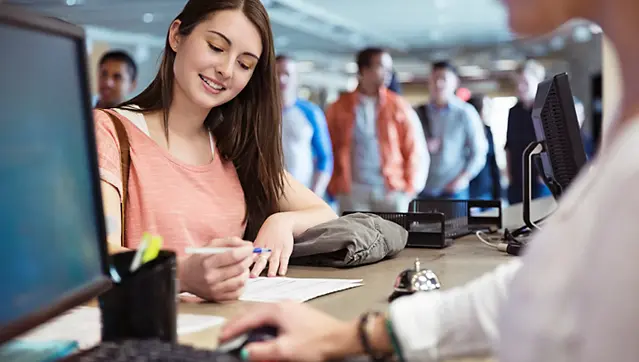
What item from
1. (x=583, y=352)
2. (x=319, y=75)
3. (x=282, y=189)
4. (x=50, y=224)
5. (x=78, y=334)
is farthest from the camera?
(x=319, y=75)

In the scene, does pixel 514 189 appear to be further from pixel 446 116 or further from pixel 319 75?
pixel 319 75

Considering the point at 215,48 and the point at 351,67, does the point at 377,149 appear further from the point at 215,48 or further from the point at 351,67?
the point at 351,67

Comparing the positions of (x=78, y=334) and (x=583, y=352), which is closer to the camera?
(x=583, y=352)

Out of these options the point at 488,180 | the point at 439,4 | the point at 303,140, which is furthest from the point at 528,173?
the point at 439,4

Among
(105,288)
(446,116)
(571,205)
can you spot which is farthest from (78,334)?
(446,116)

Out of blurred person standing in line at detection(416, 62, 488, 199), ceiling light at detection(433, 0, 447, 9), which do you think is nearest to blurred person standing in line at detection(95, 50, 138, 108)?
blurred person standing in line at detection(416, 62, 488, 199)

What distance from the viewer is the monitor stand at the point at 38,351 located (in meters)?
0.95

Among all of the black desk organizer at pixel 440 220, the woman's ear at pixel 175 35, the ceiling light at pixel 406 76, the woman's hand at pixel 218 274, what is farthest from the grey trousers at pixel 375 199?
the ceiling light at pixel 406 76

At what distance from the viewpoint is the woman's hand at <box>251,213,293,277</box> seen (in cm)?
174

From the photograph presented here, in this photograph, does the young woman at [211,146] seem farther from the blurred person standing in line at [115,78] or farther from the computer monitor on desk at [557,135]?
the blurred person standing in line at [115,78]

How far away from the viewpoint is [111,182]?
1764mm

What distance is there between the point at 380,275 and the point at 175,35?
82 centimetres

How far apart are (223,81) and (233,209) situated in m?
0.33

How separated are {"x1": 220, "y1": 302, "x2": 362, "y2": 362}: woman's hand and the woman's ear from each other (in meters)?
1.15
